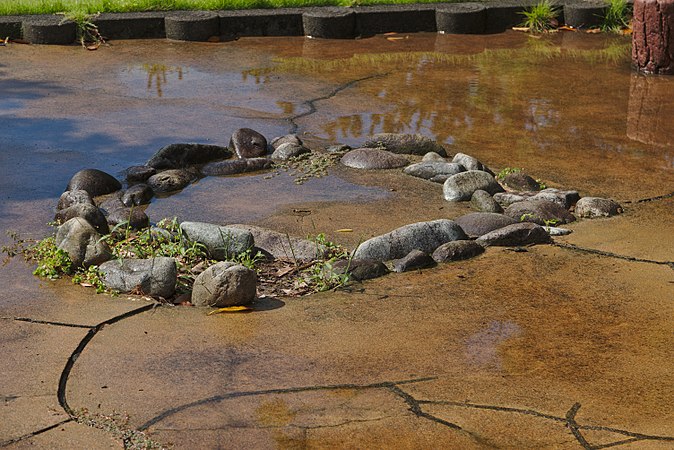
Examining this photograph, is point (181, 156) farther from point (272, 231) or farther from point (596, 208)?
point (596, 208)

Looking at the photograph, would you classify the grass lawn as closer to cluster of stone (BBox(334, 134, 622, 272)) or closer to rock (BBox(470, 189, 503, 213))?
cluster of stone (BBox(334, 134, 622, 272))

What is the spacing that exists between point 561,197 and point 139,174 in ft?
6.88

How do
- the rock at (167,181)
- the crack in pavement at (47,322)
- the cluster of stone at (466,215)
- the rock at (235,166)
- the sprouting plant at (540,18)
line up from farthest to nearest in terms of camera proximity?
1. the sprouting plant at (540,18)
2. the rock at (235,166)
3. the rock at (167,181)
4. the cluster of stone at (466,215)
5. the crack in pavement at (47,322)

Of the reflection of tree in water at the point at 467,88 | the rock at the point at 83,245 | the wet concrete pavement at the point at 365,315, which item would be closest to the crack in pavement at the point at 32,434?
the wet concrete pavement at the point at 365,315

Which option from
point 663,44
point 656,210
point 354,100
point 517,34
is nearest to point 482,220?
point 656,210

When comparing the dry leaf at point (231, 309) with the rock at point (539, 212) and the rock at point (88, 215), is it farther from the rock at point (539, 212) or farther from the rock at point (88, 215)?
the rock at point (539, 212)

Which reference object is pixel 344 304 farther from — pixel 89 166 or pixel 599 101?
pixel 599 101

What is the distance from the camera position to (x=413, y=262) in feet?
13.8

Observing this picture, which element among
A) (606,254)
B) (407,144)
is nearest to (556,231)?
(606,254)

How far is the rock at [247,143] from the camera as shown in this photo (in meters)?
5.79

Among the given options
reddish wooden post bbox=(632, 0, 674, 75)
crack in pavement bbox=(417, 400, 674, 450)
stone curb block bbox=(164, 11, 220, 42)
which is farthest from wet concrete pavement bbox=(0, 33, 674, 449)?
stone curb block bbox=(164, 11, 220, 42)

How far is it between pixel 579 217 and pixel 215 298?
1.91m

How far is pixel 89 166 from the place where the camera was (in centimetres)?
556

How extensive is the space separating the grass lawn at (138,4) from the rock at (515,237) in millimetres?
5393
